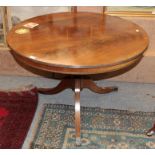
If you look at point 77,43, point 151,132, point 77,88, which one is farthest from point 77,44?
point 151,132

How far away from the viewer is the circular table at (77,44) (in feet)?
4.29

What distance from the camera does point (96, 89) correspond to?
207 centimetres

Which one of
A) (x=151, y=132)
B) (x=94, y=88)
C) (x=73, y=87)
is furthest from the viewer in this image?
(x=94, y=88)

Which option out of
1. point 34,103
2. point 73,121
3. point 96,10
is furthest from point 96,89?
point 96,10

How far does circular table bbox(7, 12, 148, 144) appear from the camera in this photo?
4.29 ft

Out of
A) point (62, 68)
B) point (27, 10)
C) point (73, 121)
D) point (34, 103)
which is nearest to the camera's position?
point (62, 68)

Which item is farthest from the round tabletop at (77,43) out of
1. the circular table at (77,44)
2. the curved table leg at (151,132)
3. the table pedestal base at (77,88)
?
the curved table leg at (151,132)

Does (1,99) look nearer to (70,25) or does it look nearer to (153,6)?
(70,25)

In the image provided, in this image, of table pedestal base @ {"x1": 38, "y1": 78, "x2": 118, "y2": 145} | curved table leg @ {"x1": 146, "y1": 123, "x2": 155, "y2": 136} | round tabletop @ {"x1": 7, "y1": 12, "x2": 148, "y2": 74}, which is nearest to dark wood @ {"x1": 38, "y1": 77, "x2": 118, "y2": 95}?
table pedestal base @ {"x1": 38, "y1": 78, "x2": 118, "y2": 145}

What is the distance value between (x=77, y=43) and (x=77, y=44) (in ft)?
0.04

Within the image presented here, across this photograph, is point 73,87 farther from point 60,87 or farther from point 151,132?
point 151,132

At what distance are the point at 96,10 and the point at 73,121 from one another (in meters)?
0.89

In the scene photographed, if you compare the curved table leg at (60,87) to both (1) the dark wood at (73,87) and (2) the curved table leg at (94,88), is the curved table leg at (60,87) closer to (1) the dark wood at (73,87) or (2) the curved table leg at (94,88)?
(1) the dark wood at (73,87)

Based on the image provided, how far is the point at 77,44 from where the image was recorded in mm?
1462
